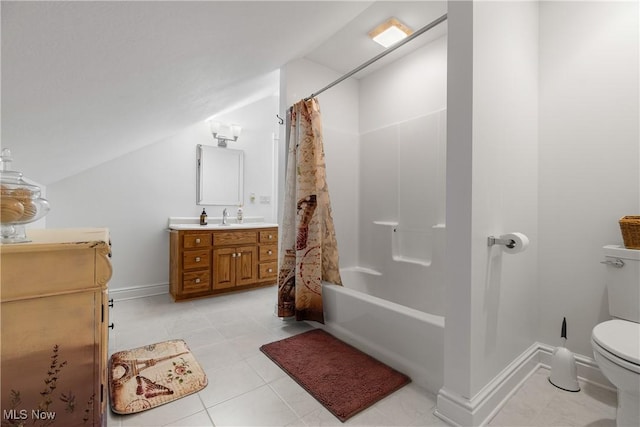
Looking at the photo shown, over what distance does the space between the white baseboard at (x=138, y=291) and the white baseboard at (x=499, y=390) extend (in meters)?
3.04

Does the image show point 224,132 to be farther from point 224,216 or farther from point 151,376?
point 151,376

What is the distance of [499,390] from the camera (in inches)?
53.6

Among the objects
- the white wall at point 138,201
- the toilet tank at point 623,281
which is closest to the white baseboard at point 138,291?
the white wall at point 138,201

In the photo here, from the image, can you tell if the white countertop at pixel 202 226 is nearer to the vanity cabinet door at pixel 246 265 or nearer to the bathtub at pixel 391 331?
the vanity cabinet door at pixel 246 265

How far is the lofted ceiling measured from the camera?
0.77 meters

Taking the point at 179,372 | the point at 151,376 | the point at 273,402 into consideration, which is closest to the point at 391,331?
the point at 273,402

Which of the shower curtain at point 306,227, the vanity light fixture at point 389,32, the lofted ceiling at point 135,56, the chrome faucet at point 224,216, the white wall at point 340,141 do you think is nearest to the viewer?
the lofted ceiling at point 135,56

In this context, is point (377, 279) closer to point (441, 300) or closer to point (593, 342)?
point (441, 300)

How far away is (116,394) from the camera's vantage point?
1.41 meters

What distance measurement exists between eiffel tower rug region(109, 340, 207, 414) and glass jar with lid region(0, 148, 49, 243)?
947mm

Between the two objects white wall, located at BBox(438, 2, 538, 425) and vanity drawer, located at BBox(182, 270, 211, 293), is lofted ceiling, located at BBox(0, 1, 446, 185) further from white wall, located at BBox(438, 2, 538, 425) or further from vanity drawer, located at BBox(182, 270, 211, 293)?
vanity drawer, located at BBox(182, 270, 211, 293)

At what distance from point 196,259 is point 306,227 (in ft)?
4.71

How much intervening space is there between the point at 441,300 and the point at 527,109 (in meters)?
1.49

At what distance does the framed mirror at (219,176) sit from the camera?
3.41 meters
